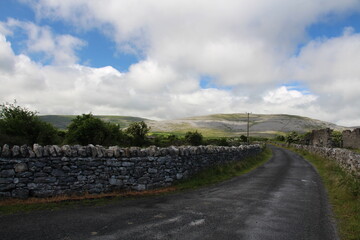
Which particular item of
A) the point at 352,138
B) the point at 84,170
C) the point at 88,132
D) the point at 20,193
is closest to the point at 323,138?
the point at 352,138

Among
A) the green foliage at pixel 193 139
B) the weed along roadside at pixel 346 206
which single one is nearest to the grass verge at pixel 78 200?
the weed along roadside at pixel 346 206

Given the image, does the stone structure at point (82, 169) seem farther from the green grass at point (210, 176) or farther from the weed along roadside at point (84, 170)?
the green grass at point (210, 176)

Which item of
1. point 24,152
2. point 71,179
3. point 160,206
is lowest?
point 160,206

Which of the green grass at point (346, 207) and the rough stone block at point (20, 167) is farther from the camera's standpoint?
the rough stone block at point (20, 167)

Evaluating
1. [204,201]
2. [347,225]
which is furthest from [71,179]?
[347,225]

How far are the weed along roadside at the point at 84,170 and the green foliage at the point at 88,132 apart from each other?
27644 mm

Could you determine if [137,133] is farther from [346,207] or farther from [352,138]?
[346,207]

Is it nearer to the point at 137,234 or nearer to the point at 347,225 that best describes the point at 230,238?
the point at 137,234

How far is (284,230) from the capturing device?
22.3 feet

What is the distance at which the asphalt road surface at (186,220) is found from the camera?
A: 6215mm

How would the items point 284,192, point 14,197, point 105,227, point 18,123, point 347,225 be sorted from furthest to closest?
point 18,123, point 284,192, point 14,197, point 347,225, point 105,227

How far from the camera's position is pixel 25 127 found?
25359 millimetres

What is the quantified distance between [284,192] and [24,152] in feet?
37.2

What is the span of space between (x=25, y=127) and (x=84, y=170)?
19.7m
